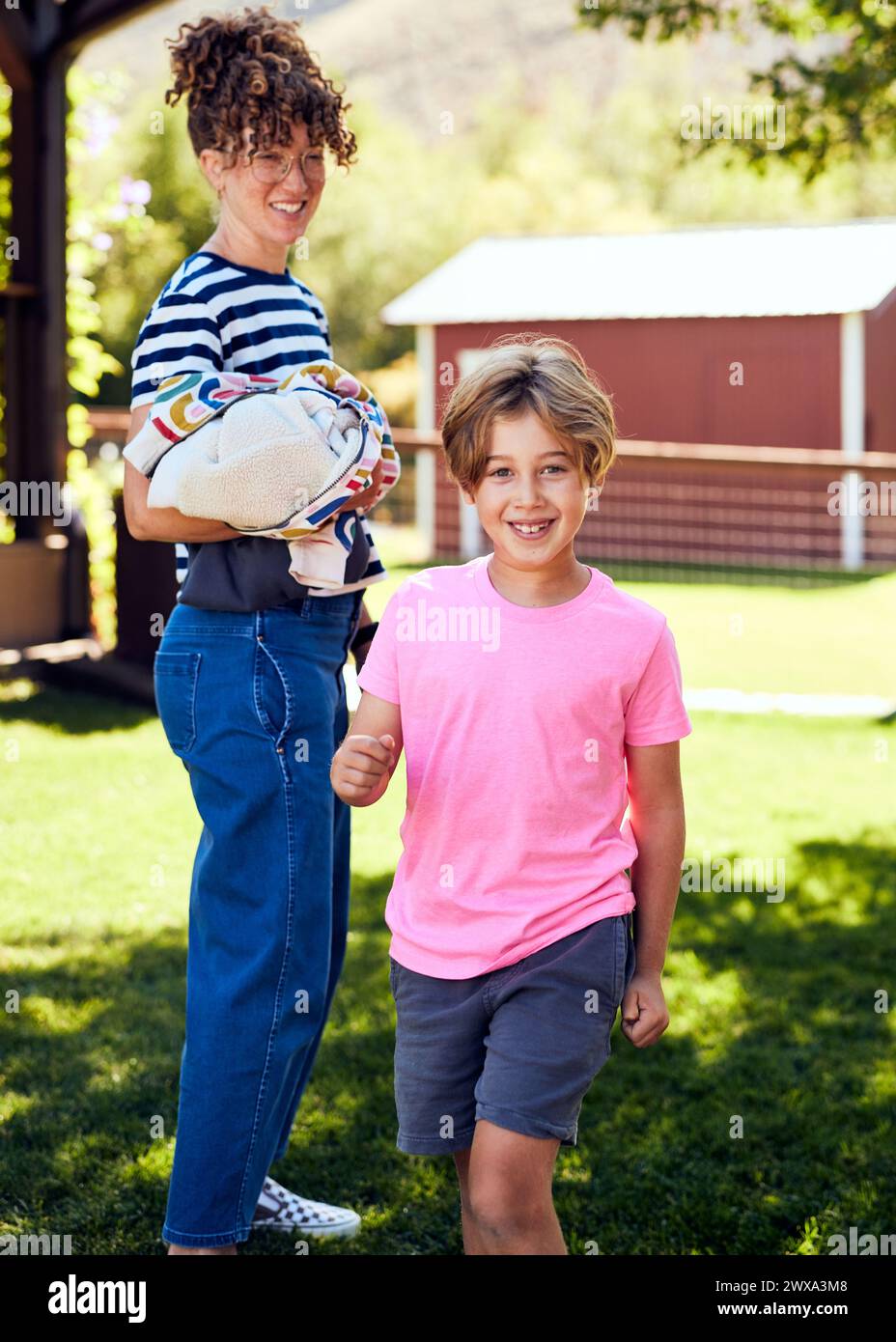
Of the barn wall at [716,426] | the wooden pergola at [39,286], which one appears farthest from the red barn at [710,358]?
the wooden pergola at [39,286]

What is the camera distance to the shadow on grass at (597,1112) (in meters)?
2.78

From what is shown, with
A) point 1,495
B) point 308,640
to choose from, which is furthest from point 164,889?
point 1,495

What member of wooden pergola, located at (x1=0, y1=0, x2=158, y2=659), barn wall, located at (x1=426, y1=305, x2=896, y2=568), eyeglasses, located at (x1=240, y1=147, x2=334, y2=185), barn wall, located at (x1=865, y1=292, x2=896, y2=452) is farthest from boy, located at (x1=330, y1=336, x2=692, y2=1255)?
barn wall, located at (x1=865, y1=292, x2=896, y2=452)

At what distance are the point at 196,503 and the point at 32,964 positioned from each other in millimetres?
2228

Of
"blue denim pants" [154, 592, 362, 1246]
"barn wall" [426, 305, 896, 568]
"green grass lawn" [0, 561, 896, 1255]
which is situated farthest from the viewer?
"barn wall" [426, 305, 896, 568]

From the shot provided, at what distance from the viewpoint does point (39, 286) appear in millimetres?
7586

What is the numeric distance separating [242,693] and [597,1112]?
152cm

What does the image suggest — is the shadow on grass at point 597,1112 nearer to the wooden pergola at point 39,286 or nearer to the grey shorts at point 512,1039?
the grey shorts at point 512,1039

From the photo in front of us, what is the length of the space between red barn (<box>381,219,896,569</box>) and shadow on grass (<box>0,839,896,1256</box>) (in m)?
10.8

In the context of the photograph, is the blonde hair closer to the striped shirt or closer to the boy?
the boy

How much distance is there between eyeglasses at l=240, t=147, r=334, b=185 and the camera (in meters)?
2.37

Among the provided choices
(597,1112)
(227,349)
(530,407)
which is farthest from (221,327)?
(597,1112)

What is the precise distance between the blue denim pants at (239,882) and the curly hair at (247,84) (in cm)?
73

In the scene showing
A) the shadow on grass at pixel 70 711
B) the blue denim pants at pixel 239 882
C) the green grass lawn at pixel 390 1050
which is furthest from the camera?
the shadow on grass at pixel 70 711
